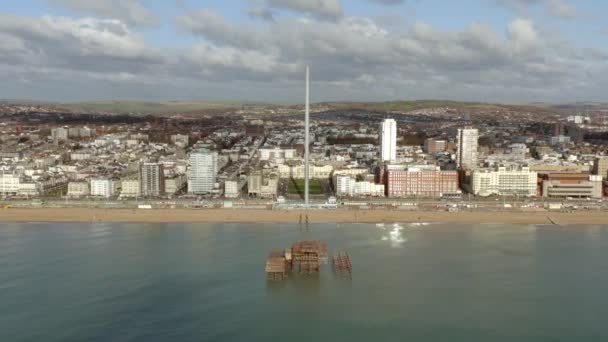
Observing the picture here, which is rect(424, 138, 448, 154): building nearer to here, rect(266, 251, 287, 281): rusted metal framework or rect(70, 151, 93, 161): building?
rect(70, 151, 93, 161): building

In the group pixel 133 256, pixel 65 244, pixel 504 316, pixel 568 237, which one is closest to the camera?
pixel 504 316

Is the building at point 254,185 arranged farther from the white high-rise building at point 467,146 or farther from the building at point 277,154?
the building at point 277,154

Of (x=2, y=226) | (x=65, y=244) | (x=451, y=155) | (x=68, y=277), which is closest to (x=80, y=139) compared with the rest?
(x=451, y=155)

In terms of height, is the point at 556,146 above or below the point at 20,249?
above

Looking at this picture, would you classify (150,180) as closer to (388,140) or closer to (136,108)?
(388,140)

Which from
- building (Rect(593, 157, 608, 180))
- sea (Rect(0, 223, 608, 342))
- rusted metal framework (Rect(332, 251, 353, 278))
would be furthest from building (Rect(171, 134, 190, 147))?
rusted metal framework (Rect(332, 251, 353, 278))

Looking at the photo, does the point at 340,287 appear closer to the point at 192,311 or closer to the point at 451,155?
the point at 192,311
